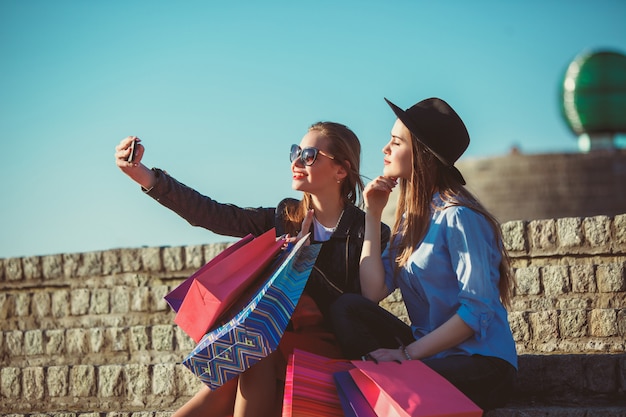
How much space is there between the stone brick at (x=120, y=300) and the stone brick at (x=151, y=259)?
12.4 inches

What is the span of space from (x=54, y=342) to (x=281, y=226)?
8.80 ft

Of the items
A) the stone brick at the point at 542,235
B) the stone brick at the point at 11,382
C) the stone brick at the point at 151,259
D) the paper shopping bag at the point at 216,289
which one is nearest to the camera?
the paper shopping bag at the point at 216,289

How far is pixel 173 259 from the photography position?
685cm

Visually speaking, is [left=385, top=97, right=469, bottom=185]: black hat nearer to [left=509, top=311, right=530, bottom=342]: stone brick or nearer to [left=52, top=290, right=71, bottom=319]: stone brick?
[left=509, top=311, right=530, bottom=342]: stone brick

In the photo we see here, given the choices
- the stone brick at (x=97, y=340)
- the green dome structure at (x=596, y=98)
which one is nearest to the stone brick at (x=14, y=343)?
the stone brick at (x=97, y=340)

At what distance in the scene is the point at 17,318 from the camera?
23.4 feet

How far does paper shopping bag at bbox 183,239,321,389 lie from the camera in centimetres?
297

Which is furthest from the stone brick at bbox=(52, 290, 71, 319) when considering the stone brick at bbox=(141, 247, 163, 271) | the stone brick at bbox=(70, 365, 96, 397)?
the stone brick at bbox=(70, 365, 96, 397)

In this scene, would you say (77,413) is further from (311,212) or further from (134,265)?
(134,265)

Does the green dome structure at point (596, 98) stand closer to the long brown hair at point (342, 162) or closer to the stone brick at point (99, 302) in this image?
the stone brick at point (99, 302)

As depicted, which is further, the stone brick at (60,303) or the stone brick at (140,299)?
the stone brick at (60,303)

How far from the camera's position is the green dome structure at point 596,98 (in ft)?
127

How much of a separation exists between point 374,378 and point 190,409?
2.70 feet

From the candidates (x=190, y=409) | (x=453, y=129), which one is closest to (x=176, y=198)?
(x=190, y=409)
